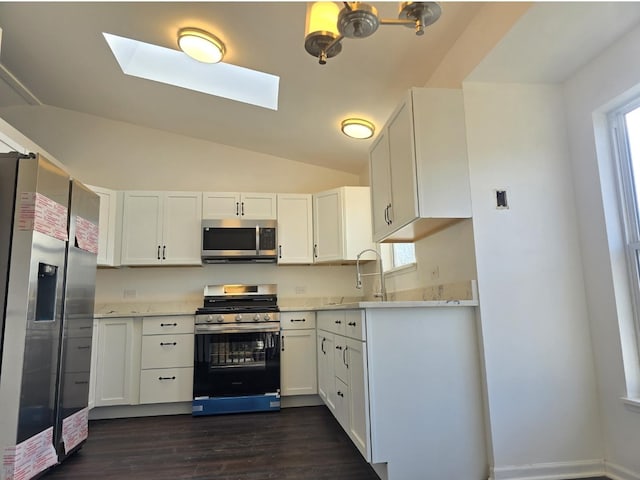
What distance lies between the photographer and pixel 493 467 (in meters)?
2.12

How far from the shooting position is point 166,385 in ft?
12.3

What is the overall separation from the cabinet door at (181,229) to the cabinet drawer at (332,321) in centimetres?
150

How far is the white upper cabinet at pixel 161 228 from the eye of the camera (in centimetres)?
424

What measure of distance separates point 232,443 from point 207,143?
3.31 m

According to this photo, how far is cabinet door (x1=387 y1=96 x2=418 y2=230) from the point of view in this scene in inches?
93.7

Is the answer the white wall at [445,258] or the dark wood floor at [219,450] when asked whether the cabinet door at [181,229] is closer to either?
the dark wood floor at [219,450]

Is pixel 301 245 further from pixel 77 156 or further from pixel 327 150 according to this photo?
pixel 77 156

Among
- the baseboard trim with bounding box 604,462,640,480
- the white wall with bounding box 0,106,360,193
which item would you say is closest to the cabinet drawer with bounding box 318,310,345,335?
the baseboard trim with bounding box 604,462,640,480

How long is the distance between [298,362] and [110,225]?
235 cm

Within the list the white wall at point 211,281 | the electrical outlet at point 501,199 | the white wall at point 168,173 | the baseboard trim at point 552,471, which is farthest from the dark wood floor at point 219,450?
the electrical outlet at point 501,199

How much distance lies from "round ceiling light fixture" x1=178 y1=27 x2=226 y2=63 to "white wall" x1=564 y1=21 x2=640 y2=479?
89.0 inches

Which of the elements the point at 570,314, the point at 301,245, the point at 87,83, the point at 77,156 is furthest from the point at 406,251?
the point at 77,156

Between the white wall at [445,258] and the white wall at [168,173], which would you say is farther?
the white wall at [168,173]

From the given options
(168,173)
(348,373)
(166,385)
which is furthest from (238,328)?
(168,173)
